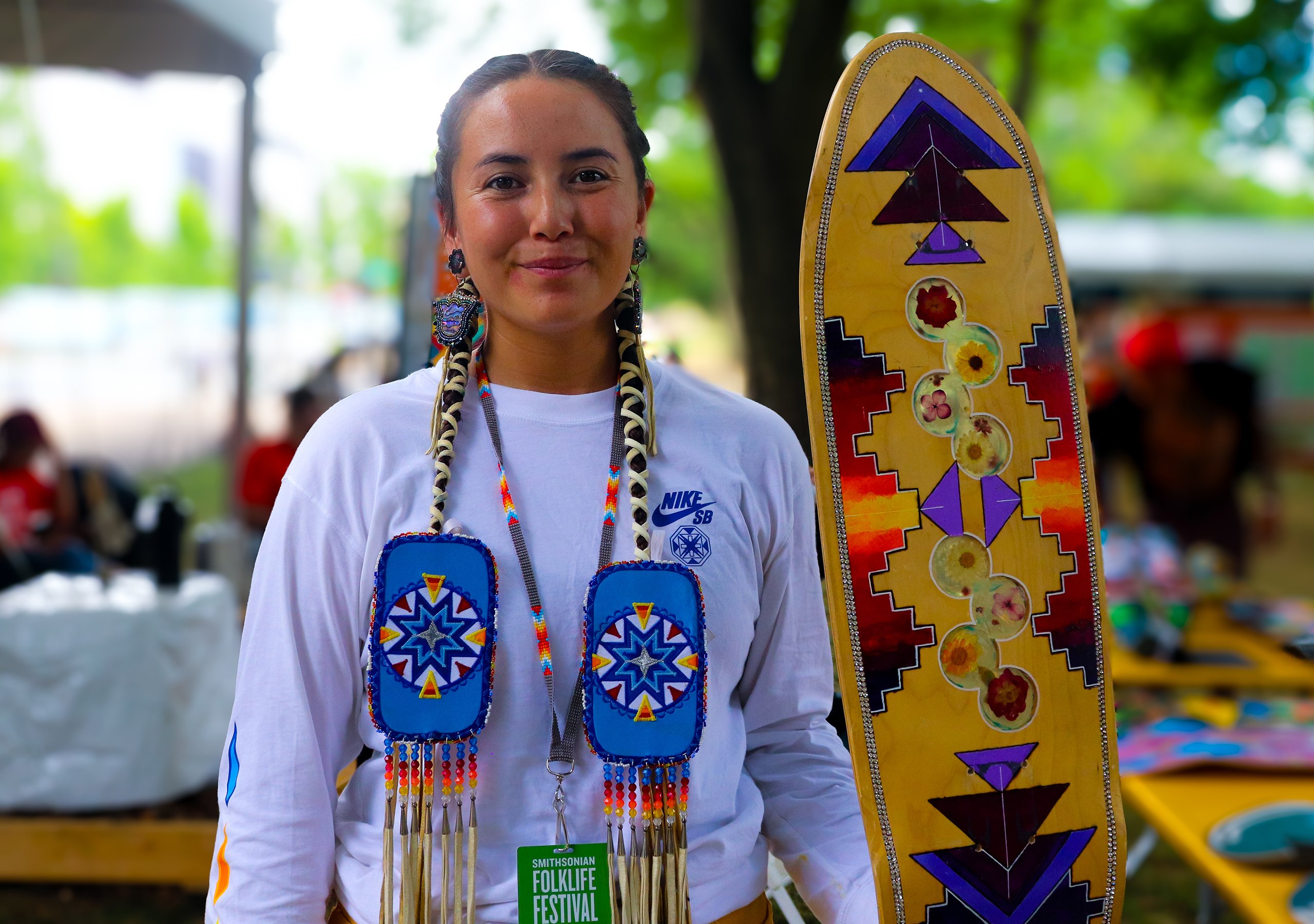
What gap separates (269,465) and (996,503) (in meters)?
3.35

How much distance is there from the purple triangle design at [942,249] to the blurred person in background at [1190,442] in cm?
306

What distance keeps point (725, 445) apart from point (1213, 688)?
2415 millimetres

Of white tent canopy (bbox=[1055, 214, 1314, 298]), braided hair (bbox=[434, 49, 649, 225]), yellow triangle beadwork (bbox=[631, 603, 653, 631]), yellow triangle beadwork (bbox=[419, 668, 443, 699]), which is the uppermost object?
white tent canopy (bbox=[1055, 214, 1314, 298])

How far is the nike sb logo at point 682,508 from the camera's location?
1204 millimetres

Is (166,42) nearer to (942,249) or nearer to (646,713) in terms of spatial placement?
(942,249)

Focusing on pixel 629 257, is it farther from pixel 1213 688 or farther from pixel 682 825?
pixel 1213 688

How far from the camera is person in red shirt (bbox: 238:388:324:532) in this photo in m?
4.15

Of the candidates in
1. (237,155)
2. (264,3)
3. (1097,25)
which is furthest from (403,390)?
(1097,25)

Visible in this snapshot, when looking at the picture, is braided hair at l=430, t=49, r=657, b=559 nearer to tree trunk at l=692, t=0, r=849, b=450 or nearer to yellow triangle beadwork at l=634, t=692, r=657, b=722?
yellow triangle beadwork at l=634, t=692, r=657, b=722

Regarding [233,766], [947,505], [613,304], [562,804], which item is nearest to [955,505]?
[947,505]

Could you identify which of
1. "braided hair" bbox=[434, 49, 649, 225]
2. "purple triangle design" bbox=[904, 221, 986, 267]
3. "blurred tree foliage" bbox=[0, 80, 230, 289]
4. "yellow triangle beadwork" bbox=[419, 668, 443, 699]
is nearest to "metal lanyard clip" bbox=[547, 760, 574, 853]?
"yellow triangle beadwork" bbox=[419, 668, 443, 699]

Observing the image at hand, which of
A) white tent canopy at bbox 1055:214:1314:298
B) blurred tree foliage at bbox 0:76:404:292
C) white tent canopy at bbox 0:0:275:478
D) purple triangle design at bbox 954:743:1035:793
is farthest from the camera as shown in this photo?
white tent canopy at bbox 1055:214:1314:298

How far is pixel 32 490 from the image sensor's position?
168 inches

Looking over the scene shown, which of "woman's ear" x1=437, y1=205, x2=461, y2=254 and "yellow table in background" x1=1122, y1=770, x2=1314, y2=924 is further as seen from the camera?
"yellow table in background" x1=1122, y1=770, x2=1314, y2=924
